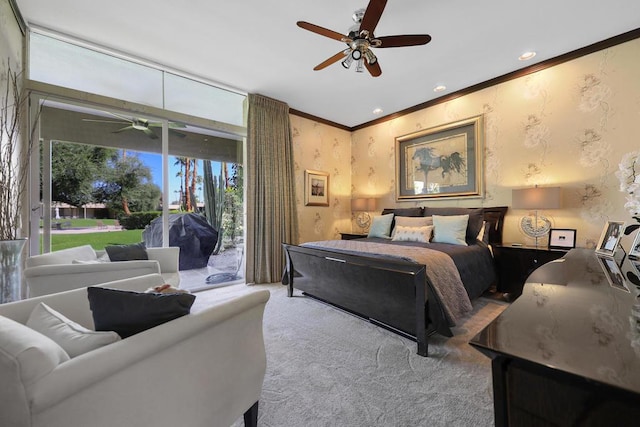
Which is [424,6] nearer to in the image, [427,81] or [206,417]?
[427,81]

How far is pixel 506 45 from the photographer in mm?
2672

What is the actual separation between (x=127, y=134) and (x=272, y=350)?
2.99 m

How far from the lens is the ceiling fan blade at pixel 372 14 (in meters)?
1.77

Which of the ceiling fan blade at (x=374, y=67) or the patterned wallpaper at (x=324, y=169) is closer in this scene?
the ceiling fan blade at (x=374, y=67)

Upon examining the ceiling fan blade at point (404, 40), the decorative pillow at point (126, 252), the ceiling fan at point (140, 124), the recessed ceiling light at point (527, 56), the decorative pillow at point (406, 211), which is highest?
the recessed ceiling light at point (527, 56)

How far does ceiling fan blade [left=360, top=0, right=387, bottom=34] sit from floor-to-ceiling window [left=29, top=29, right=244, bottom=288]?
2434mm

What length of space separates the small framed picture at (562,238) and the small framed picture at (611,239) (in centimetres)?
94

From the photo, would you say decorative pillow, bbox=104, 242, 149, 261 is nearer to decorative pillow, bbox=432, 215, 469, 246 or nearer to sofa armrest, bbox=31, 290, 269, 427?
sofa armrest, bbox=31, 290, 269, 427

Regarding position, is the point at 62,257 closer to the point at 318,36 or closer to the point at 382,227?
the point at 318,36

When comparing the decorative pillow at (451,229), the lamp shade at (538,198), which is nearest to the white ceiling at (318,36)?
the lamp shade at (538,198)

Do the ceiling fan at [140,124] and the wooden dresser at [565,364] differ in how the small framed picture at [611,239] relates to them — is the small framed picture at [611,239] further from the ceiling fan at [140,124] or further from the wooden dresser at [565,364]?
the ceiling fan at [140,124]

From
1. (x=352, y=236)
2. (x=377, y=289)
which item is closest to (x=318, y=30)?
(x=377, y=289)

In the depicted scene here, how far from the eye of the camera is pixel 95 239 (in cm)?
291

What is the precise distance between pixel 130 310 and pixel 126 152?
2.93 m
